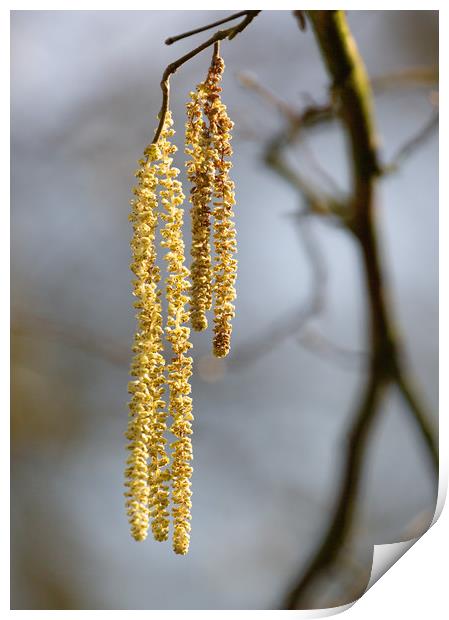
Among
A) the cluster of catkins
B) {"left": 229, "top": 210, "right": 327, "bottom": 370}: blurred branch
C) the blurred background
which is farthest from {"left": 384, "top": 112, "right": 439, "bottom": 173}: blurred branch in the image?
the cluster of catkins

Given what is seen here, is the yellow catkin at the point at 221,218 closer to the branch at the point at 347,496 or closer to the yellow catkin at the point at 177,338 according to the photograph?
the yellow catkin at the point at 177,338

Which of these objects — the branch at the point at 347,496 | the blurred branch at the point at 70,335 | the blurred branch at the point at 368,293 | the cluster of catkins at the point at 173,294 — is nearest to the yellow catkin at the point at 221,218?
the cluster of catkins at the point at 173,294

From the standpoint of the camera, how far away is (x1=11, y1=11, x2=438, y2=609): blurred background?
0.75 metres

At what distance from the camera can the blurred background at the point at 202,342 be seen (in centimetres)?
75

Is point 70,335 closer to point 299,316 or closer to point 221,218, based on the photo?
point 299,316

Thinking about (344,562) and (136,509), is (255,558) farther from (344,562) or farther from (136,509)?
(136,509)

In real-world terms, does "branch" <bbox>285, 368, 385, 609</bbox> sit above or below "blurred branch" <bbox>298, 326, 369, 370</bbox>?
below

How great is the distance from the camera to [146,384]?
45 cm

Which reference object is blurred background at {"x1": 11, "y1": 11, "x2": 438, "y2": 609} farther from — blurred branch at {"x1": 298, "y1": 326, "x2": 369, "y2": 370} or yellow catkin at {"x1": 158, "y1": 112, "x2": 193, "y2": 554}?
yellow catkin at {"x1": 158, "y1": 112, "x2": 193, "y2": 554}

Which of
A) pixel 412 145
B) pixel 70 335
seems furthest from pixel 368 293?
pixel 70 335

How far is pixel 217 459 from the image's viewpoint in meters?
1.01

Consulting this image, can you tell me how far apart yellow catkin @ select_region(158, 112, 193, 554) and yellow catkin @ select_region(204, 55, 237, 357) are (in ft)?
0.07

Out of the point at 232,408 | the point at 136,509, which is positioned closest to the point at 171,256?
the point at 136,509
